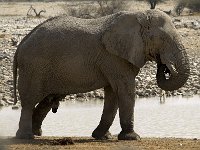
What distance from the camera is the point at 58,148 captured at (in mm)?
11188

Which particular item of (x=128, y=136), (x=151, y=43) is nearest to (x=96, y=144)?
(x=128, y=136)

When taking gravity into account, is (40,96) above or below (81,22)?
below

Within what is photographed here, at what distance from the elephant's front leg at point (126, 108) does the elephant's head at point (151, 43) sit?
1.14ft

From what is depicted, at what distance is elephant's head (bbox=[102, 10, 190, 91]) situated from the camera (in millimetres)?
12227

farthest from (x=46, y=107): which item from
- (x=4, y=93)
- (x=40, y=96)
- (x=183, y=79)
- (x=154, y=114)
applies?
(x=4, y=93)

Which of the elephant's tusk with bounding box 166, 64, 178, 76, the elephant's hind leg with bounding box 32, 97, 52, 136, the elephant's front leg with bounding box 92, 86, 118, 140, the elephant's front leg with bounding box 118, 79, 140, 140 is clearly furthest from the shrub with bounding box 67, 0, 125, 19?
the elephant's tusk with bounding box 166, 64, 178, 76

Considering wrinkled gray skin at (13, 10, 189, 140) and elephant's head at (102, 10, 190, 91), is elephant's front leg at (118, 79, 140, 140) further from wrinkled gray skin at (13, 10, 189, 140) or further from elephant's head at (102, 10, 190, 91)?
elephant's head at (102, 10, 190, 91)

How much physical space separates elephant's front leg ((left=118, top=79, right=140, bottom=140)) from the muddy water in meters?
1.97

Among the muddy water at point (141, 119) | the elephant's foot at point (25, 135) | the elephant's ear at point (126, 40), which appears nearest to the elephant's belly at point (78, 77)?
the elephant's ear at point (126, 40)

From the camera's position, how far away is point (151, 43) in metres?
12.4

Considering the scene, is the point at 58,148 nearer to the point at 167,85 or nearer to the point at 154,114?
the point at 167,85

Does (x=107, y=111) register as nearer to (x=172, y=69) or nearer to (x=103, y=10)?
(x=172, y=69)

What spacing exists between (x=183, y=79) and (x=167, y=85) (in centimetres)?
27

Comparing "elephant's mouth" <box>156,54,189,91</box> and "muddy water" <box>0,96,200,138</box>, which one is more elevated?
"elephant's mouth" <box>156,54,189,91</box>
